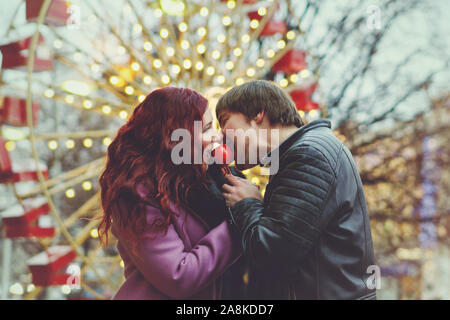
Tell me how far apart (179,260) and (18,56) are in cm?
356

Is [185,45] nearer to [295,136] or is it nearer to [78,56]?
[78,56]

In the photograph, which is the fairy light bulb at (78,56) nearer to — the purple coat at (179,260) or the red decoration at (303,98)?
the red decoration at (303,98)

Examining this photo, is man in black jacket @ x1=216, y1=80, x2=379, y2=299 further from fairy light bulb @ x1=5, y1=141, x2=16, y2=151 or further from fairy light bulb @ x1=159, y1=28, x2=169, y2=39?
fairy light bulb @ x1=5, y1=141, x2=16, y2=151

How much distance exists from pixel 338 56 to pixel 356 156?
1730mm

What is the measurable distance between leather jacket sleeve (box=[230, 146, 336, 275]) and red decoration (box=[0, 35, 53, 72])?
346 cm

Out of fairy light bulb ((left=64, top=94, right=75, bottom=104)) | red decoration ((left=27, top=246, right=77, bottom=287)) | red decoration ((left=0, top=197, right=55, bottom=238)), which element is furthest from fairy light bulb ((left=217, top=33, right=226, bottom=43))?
red decoration ((left=27, top=246, right=77, bottom=287))

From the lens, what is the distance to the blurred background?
4180 mm

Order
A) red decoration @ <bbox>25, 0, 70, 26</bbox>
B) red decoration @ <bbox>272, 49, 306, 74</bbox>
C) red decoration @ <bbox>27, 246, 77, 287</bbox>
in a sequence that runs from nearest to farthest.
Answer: red decoration @ <bbox>25, 0, 70, 26</bbox>
red decoration @ <bbox>27, 246, 77, 287</bbox>
red decoration @ <bbox>272, 49, 306, 74</bbox>

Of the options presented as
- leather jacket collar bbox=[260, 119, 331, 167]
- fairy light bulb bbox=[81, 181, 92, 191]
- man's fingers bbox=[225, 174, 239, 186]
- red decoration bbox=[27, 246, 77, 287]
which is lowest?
red decoration bbox=[27, 246, 77, 287]

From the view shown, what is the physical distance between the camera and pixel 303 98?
4.69m

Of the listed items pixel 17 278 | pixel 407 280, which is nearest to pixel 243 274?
pixel 407 280

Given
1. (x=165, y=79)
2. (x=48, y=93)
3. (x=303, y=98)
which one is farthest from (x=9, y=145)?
(x=303, y=98)

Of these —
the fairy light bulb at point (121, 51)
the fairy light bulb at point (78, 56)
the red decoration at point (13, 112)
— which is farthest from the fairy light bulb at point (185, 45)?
the red decoration at point (13, 112)

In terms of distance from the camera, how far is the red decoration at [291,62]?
4.79 metres
